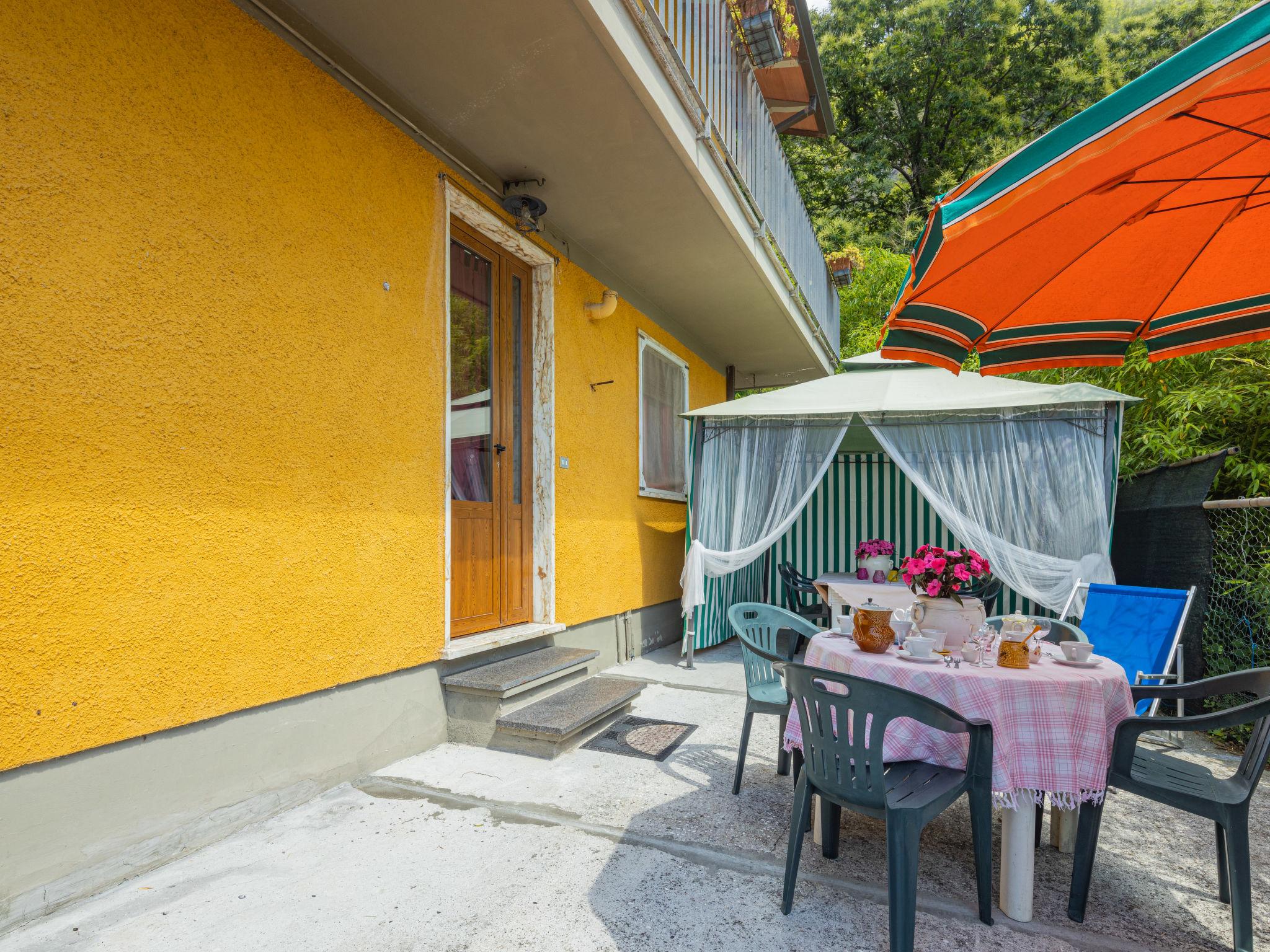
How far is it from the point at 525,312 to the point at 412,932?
3.90 m

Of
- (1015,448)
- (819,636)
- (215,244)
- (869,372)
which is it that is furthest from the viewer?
(869,372)

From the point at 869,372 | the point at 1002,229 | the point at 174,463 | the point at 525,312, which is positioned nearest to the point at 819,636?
the point at 1002,229

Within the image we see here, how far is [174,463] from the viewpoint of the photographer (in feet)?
8.14

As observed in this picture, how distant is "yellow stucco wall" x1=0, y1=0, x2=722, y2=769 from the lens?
83.4 inches

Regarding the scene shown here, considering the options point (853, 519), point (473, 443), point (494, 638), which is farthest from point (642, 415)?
point (853, 519)

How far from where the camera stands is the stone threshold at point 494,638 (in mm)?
3838

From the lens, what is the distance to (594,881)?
2.41 meters

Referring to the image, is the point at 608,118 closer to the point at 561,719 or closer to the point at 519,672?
the point at 519,672

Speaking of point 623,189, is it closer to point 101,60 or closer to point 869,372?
point 101,60

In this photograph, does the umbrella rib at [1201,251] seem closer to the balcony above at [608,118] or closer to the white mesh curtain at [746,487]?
the balcony above at [608,118]

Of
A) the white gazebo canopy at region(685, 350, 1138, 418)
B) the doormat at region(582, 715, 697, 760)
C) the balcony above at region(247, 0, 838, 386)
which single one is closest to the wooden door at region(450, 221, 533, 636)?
the balcony above at region(247, 0, 838, 386)

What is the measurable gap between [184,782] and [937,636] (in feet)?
9.37

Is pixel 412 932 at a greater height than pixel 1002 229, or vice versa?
pixel 1002 229

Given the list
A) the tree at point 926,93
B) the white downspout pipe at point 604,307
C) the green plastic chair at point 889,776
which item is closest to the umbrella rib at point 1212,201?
the green plastic chair at point 889,776
